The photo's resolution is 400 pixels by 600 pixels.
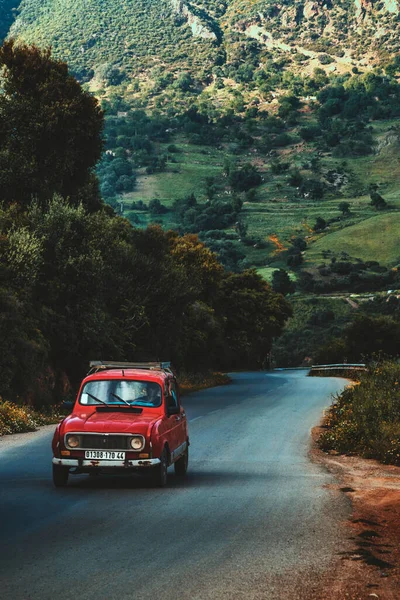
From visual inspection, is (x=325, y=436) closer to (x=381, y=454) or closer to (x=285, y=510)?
(x=381, y=454)

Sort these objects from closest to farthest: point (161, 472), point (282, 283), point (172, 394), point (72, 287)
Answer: point (161, 472)
point (172, 394)
point (72, 287)
point (282, 283)

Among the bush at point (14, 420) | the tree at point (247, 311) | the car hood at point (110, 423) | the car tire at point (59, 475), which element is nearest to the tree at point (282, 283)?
the tree at point (247, 311)

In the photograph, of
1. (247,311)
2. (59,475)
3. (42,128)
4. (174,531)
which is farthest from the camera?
(247,311)

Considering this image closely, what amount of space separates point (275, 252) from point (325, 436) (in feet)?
528

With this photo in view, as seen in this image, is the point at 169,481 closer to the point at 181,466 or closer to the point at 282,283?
the point at 181,466

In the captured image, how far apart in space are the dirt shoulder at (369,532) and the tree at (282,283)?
428ft

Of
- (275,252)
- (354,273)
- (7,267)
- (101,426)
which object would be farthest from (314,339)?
(101,426)

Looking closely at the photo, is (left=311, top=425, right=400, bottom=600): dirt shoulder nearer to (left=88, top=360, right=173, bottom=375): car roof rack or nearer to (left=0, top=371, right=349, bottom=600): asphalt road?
(left=0, top=371, right=349, bottom=600): asphalt road

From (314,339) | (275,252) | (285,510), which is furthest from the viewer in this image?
(275,252)

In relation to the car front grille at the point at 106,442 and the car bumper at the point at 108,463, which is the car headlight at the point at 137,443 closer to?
the car front grille at the point at 106,442

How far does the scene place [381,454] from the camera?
1925 centimetres

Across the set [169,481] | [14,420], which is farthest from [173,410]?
[14,420]

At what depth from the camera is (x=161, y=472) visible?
14367mm

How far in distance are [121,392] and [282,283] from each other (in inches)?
5301
